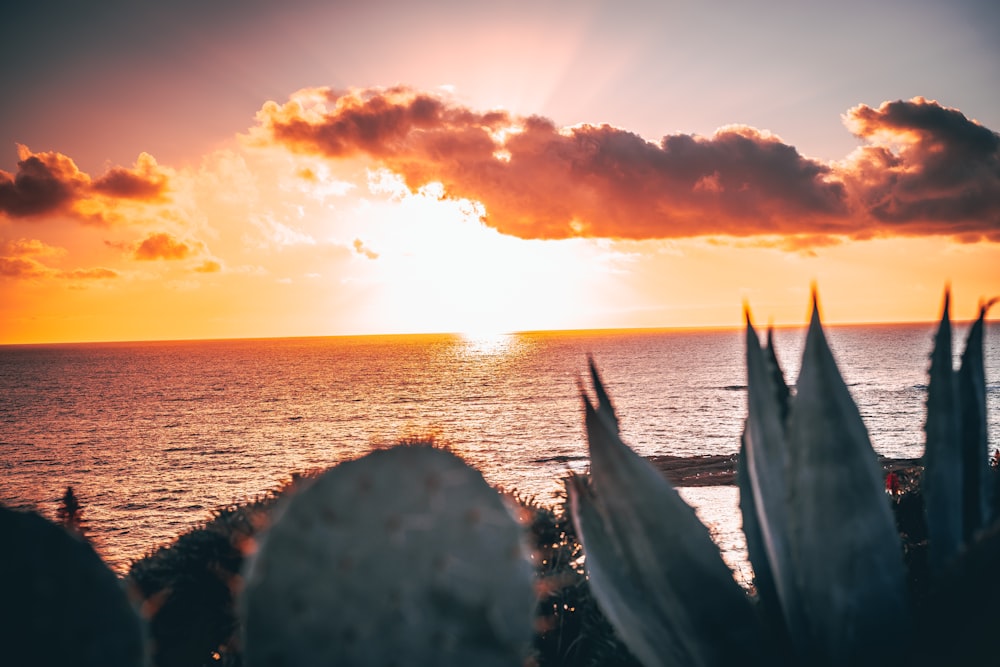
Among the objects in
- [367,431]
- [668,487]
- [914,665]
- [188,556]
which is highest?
[668,487]

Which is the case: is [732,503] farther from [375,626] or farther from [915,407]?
[915,407]

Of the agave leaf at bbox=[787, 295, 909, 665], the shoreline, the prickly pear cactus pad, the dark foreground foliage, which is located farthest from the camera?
the shoreline

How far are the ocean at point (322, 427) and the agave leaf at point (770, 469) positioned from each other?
976mm

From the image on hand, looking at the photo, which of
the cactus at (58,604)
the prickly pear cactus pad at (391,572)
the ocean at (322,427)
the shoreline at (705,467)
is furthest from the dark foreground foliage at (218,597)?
the shoreline at (705,467)

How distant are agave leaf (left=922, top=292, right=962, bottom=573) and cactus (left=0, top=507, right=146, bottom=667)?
6.85ft

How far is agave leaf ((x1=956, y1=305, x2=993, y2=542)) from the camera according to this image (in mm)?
1848

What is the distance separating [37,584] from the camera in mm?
1357

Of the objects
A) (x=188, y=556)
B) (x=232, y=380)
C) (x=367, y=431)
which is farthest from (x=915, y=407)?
(x=232, y=380)

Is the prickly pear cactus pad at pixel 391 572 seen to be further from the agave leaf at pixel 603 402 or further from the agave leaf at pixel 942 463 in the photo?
the agave leaf at pixel 942 463

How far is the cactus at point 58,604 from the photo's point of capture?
4.38 ft

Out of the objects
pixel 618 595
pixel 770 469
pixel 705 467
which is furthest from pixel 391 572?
pixel 705 467

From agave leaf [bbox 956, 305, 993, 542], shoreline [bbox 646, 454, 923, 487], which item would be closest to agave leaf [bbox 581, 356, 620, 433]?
agave leaf [bbox 956, 305, 993, 542]

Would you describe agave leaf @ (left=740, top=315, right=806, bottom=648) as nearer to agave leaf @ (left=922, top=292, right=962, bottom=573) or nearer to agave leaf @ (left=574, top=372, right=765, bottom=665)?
agave leaf @ (left=574, top=372, right=765, bottom=665)

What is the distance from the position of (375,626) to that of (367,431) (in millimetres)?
68254
